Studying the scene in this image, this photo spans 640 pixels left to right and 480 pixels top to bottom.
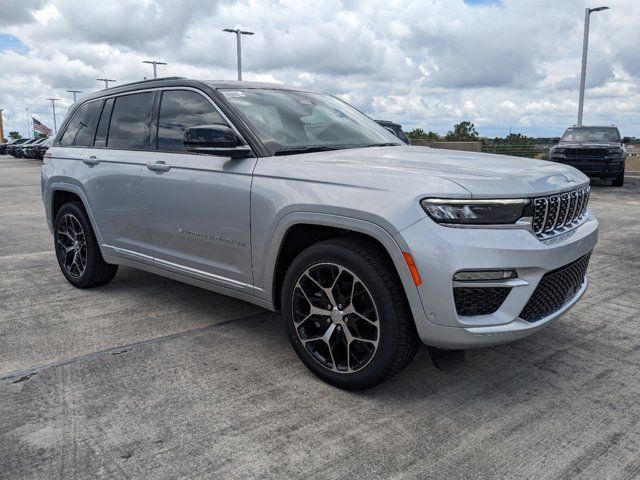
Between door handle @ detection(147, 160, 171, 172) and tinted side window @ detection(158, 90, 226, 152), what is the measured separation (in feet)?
0.40

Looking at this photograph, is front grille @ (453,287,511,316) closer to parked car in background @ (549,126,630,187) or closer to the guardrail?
parked car in background @ (549,126,630,187)

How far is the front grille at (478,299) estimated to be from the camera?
8.87 feet

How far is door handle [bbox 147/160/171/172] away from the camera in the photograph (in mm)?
4016

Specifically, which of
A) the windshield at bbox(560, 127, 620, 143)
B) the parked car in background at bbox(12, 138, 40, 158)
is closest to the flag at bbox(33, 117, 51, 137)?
the parked car in background at bbox(12, 138, 40, 158)

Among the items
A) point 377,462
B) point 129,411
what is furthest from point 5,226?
point 377,462

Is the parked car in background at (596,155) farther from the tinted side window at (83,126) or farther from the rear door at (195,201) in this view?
the rear door at (195,201)

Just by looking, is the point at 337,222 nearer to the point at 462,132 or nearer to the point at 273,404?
the point at 273,404

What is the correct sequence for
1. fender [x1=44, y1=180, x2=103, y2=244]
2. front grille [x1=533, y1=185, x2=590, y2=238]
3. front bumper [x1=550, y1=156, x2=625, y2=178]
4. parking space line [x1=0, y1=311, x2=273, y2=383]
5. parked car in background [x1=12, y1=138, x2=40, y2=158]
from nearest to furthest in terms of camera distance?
1. front grille [x1=533, y1=185, x2=590, y2=238]
2. parking space line [x1=0, y1=311, x2=273, y2=383]
3. fender [x1=44, y1=180, x2=103, y2=244]
4. front bumper [x1=550, y1=156, x2=625, y2=178]
5. parked car in background [x1=12, y1=138, x2=40, y2=158]

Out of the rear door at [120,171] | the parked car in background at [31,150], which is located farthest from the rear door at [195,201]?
the parked car in background at [31,150]

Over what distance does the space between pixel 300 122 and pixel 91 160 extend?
1.99 m

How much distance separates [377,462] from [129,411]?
130cm

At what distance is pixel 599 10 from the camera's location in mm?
24125

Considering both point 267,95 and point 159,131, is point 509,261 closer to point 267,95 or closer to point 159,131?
point 267,95

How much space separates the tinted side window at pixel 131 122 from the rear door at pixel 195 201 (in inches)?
7.1
